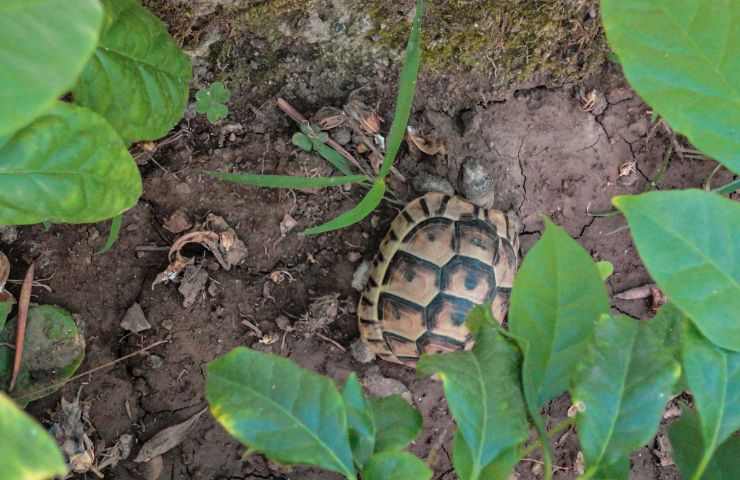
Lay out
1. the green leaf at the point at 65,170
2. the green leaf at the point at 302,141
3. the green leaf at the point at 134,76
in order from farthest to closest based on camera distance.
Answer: the green leaf at the point at 302,141 < the green leaf at the point at 134,76 < the green leaf at the point at 65,170

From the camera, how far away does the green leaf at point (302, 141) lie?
5.96ft

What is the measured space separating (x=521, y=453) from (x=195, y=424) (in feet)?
4.07

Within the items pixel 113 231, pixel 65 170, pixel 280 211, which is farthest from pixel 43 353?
pixel 65 170

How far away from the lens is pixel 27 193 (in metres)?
1.06

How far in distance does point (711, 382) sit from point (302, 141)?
1254mm

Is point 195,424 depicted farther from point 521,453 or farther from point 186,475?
point 521,453

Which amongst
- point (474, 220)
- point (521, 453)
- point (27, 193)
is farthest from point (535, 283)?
point (474, 220)

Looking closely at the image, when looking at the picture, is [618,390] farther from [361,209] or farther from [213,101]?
[213,101]

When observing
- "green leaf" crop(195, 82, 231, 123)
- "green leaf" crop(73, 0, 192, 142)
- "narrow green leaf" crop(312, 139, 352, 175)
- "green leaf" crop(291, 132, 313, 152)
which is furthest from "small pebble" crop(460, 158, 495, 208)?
"green leaf" crop(73, 0, 192, 142)

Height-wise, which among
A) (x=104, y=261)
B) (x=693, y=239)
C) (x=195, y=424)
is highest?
(x=693, y=239)

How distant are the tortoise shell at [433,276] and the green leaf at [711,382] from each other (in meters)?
1.13

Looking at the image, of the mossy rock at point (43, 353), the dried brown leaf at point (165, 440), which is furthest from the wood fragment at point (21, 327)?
the dried brown leaf at point (165, 440)

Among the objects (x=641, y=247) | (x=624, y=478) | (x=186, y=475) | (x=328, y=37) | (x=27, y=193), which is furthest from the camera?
(x=186, y=475)

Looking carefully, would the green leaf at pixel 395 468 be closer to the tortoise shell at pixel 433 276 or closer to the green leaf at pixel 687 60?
the green leaf at pixel 687 60
